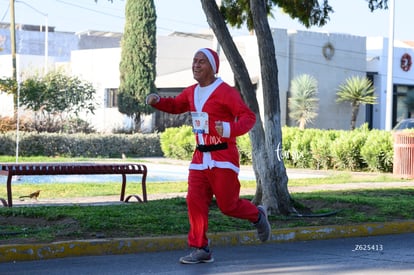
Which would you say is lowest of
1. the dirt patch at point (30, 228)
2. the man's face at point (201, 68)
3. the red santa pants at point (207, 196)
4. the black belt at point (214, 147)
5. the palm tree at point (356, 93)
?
the dirt patch at point (30, 228)

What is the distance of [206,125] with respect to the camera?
8.02 m

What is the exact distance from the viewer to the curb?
28.4ft

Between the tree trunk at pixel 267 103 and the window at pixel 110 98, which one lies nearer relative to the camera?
the tree trunk at pixel 267 103

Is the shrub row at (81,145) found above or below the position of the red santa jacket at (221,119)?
below

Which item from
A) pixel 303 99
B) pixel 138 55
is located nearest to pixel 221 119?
pixel 138 55

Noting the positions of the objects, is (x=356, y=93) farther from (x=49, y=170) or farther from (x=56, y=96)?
(x=49, y=170)

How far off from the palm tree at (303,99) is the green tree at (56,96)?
10.1 meters

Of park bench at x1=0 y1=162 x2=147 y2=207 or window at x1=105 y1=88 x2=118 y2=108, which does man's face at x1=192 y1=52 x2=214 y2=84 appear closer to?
park bench at x1=0 y1=162 x2=147 y2=207

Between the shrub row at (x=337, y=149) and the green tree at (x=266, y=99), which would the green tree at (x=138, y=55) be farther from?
the green tree at (x=266, y=99)

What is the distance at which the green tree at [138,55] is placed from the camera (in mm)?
43125

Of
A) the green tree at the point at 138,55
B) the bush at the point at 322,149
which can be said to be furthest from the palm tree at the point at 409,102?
the bush at the point at 322,149

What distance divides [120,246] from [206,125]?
6.42ft

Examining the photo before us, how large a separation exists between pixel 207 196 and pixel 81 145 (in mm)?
26952

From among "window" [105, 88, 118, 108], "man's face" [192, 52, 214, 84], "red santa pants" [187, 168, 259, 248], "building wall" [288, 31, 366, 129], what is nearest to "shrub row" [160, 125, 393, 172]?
"building wall" [288, 31, 366, 129]
